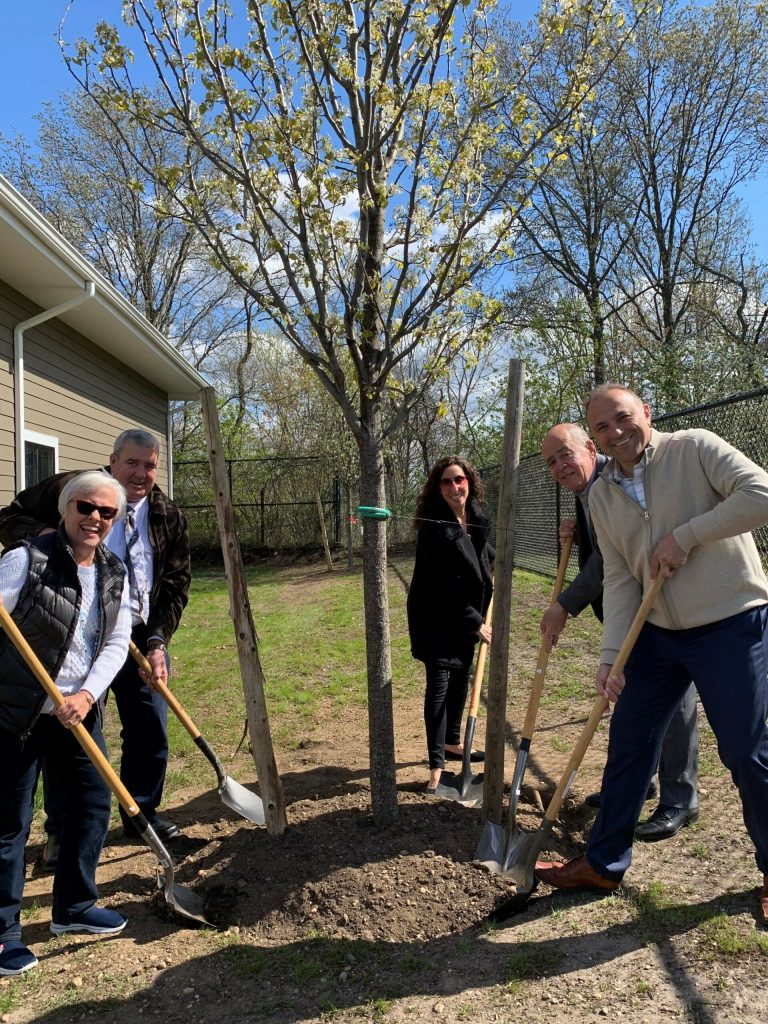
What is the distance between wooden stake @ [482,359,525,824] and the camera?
3283mm

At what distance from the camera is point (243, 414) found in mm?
24297

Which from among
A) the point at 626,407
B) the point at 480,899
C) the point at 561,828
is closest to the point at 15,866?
the point at 480,899

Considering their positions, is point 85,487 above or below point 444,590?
above

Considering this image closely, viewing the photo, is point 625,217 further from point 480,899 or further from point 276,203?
point 480,899

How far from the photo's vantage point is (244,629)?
10.7 ft

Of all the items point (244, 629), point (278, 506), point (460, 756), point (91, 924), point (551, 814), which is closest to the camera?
point (91, 924)

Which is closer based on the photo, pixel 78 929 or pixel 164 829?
pixel 78 929

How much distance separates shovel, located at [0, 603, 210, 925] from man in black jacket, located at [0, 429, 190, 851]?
0.73 meters

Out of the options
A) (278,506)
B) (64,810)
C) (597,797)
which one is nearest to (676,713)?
(597,797)

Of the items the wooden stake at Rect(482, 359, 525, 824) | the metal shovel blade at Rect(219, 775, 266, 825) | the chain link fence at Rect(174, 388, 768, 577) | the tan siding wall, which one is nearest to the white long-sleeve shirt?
the metal shovel blade at Rect(219, 775, 266, 825)

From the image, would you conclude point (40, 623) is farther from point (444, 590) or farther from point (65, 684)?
point (444, 590)

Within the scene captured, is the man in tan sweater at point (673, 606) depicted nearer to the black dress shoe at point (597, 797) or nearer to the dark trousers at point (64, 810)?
the black dress shoe at point (597, 797)

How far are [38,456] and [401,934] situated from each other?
6.91 m

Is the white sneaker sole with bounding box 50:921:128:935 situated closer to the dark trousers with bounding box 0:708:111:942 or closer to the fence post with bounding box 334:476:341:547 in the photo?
the dark trousers with bounding box 0:708:111:942
